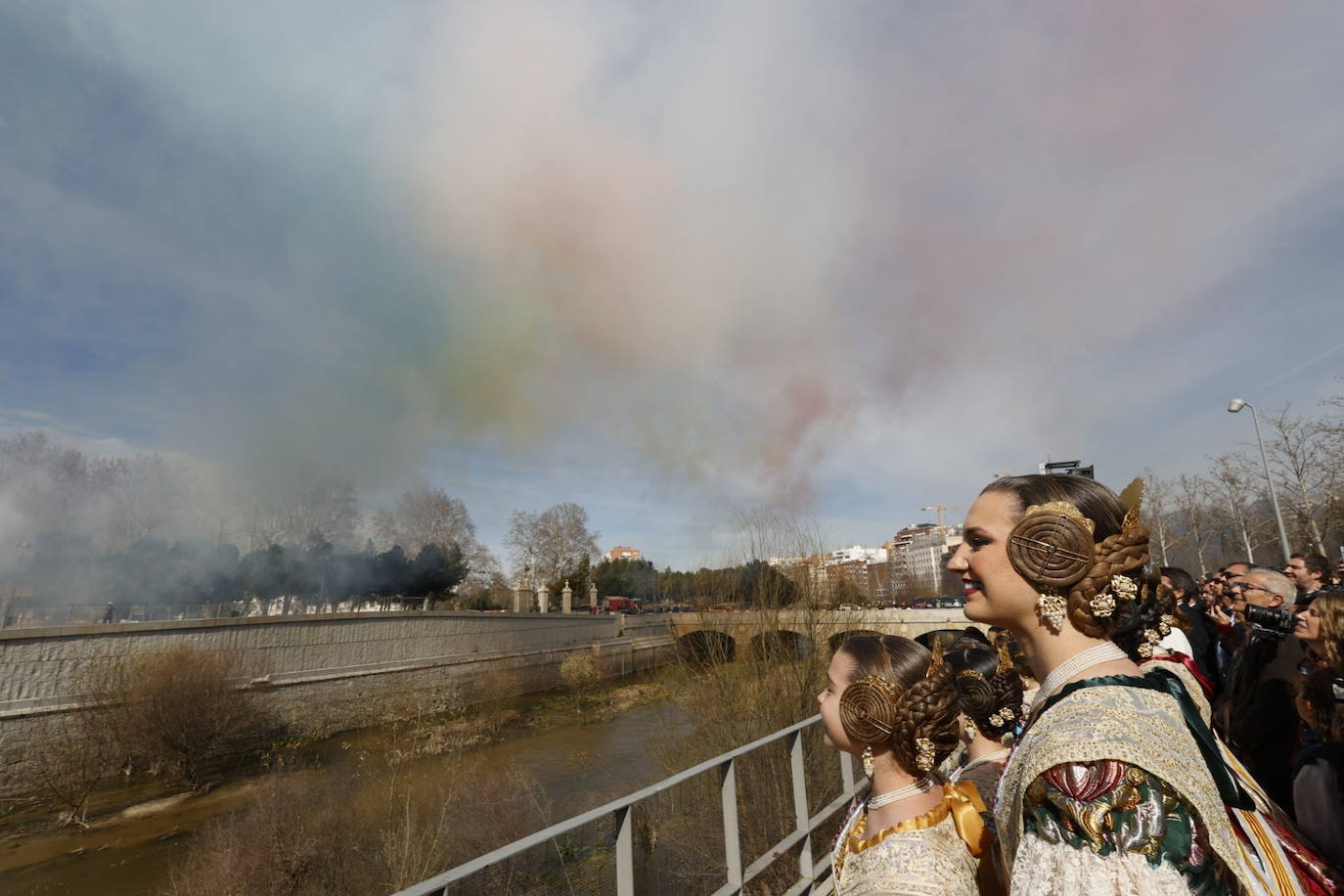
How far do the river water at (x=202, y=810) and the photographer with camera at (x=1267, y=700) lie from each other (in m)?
8.97

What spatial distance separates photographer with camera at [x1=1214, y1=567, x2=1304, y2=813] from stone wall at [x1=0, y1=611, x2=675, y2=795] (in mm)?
11668

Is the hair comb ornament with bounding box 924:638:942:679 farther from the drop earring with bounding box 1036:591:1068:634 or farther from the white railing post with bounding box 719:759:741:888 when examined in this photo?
the white railing post with bounding box 719:759:741:888

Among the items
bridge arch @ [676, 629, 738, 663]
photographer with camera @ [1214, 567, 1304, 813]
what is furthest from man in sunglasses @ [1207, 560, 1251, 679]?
bridge arch @ [676, 629, 738, 663]

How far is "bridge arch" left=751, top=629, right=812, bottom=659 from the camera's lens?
32.7 feet

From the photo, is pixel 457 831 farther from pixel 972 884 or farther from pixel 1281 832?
pixel 1281 832

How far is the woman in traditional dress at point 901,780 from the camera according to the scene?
1.69 meters

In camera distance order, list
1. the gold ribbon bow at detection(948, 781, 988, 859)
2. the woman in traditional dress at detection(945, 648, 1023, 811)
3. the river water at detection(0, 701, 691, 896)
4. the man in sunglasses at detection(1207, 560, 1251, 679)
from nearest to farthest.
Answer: the gold ribbon bow at detection(948, 781, 988, 859)
the woman in traditional dress at detection(945, 648, 1023, 811)
the man in sunglasses at detection(1207, 560, 1251, 679)
the river water at detection(0, 701, 691, 896)

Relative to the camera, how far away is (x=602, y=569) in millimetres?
68438

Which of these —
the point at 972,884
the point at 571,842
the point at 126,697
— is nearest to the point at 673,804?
the point at 571,842

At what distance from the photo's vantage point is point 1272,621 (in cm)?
373

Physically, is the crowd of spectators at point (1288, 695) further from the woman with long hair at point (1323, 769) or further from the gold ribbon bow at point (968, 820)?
the gold ribbon bow at point (968, 820)

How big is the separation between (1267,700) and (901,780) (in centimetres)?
323

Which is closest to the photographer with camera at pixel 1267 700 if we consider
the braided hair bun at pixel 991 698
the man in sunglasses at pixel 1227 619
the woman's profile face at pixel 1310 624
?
the woman's profile face at pixel 1310 624

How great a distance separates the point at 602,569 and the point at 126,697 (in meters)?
52.5
